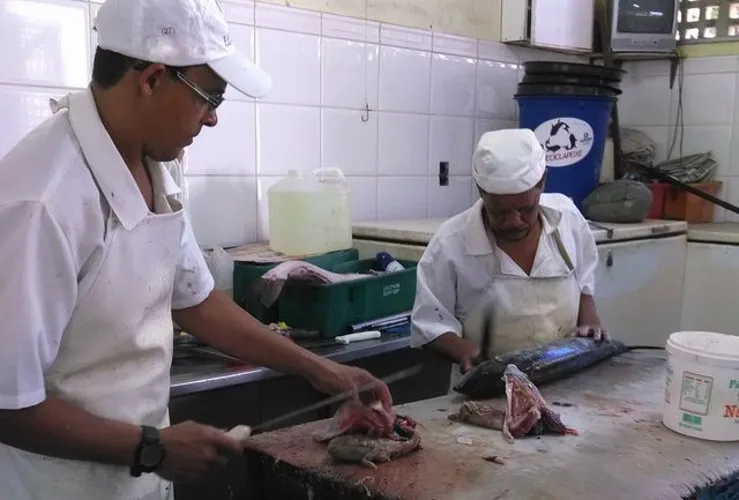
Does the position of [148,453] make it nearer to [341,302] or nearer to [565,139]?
[341,302]

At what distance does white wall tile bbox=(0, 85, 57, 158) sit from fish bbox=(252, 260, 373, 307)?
819 mm

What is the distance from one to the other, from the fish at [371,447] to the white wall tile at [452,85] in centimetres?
222

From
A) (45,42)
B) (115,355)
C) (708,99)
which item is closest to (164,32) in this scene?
(115,355)

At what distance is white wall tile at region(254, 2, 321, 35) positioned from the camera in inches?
111

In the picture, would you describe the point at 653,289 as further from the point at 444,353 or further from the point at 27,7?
the point at 27,7

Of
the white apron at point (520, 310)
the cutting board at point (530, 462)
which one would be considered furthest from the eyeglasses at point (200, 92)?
the white apron at point (520, 310)

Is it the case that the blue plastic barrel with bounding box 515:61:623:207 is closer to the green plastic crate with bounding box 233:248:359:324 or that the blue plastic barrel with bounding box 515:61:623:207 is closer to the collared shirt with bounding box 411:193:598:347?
the collared shirt with bounding box 411:193:598:347

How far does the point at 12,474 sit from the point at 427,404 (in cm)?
93

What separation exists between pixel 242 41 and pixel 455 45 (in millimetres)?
1195

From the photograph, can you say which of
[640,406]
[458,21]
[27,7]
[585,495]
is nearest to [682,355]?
[640,406]

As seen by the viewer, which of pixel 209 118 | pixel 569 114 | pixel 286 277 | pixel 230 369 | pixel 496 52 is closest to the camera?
pixel 209 118

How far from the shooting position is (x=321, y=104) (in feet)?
10.1

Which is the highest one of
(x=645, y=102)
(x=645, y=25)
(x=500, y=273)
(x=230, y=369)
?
(x=645, y=25)

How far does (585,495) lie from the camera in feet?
4.40
